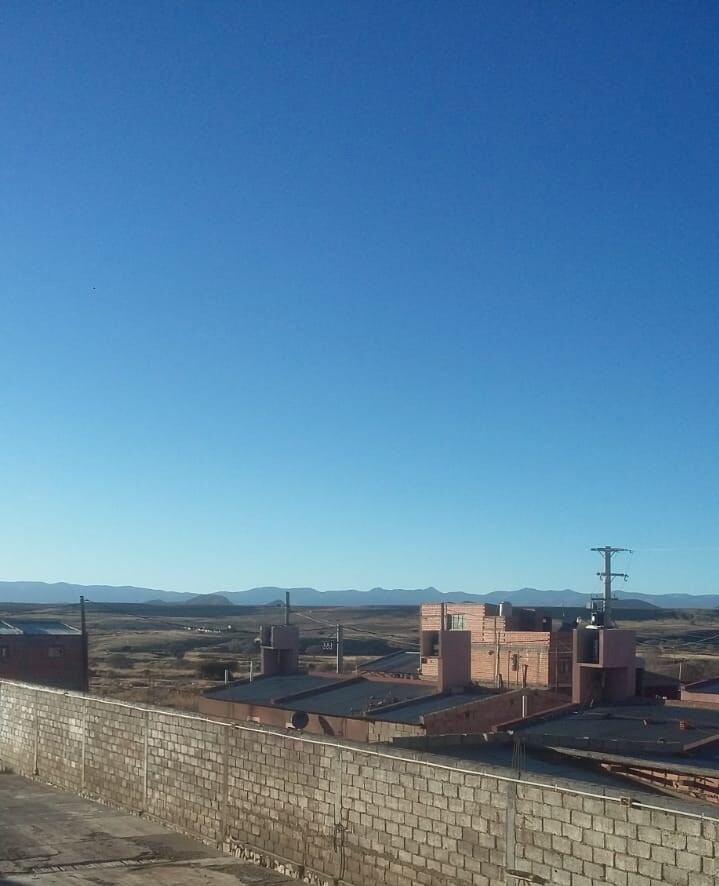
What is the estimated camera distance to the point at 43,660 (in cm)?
5491

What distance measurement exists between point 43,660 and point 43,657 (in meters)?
0.16

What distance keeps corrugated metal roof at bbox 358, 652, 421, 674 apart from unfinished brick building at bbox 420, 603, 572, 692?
2123 millimetres

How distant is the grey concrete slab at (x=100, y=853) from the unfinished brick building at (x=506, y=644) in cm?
2492

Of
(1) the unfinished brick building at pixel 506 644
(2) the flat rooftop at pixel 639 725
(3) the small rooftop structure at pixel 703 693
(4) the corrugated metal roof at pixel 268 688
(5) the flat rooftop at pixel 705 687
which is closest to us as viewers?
(2) the flat rooftop at pixel 639 725

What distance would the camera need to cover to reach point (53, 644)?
55.3m

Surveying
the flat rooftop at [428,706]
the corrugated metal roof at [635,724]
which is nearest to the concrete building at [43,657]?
the flat rooftop at [428,706]

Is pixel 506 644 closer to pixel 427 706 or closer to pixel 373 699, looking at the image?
pixel 373 699

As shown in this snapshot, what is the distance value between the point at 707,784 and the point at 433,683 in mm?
25408

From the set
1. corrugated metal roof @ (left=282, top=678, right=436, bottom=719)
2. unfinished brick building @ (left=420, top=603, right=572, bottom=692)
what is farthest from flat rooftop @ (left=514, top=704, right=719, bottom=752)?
unfinished brick building @ (left=420, top=603, right=572, bottom=692)

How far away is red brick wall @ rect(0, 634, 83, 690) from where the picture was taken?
53.4 meters

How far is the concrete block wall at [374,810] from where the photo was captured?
9.94 meters

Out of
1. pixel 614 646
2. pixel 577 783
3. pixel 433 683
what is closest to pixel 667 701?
pixel 614 646

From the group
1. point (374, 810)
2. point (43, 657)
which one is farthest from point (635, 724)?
point (43, 657)

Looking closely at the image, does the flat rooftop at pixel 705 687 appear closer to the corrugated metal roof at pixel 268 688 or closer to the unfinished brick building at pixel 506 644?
the unfinished brick building at pixel 506 644
